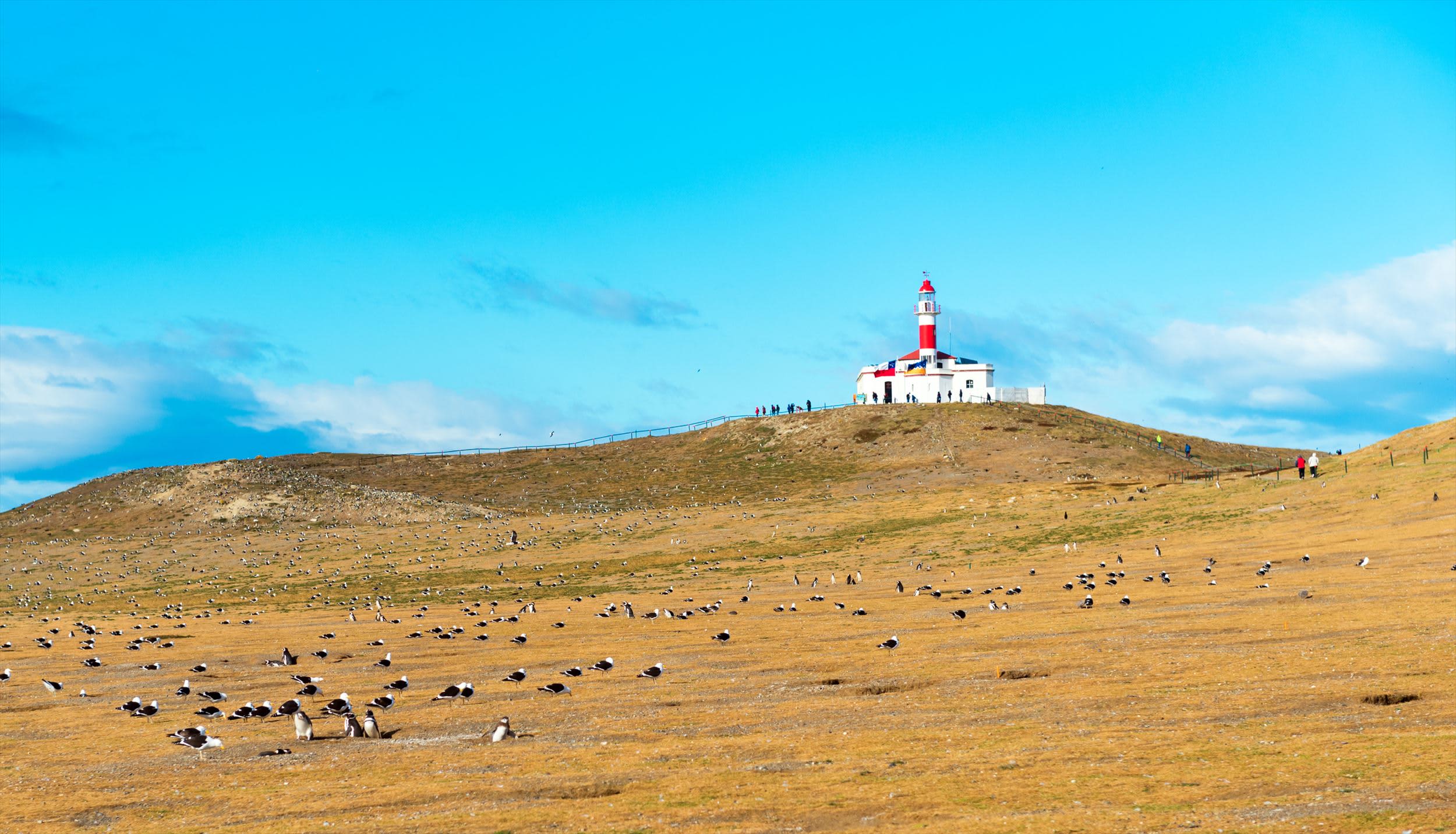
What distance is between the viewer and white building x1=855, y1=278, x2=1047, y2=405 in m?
133

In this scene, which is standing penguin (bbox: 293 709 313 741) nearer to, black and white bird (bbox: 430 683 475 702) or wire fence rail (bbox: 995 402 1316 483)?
black and white bird (bbox: 430 683 475 702)

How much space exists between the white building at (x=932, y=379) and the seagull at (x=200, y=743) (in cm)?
11431

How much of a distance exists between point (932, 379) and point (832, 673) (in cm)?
10780

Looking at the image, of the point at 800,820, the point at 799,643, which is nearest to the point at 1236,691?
the point at 800,820

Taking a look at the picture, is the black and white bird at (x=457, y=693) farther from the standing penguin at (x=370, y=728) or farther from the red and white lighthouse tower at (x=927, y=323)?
the red and white lighthouse tower at (x=927, y=323)

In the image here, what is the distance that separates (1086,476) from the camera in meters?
95.1

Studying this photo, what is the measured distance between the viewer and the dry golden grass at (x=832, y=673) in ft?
52.5

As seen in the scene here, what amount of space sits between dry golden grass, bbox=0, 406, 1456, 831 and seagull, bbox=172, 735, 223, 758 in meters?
0.35

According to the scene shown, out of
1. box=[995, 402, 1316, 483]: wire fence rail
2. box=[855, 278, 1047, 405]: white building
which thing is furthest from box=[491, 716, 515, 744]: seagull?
box=[855, 278, 1047, 405]: white building

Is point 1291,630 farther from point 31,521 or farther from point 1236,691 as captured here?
point 31,521

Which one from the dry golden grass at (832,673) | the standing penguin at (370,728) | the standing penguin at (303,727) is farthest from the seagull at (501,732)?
the standing penguin at (303,727)

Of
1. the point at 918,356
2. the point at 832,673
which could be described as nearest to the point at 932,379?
the point at 918,356

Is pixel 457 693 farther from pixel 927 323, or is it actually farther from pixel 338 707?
pixel 927 323

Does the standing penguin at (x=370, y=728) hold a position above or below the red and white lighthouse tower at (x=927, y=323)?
below
